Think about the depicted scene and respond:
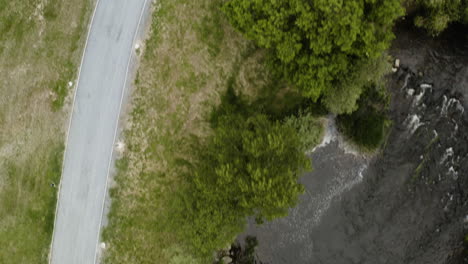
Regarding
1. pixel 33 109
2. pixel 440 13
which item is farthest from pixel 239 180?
pixel 440 13

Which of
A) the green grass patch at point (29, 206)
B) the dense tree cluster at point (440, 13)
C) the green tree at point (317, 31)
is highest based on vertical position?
the dense tree cluster at point (440, 13)

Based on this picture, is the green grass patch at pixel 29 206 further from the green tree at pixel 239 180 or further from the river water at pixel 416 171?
the river water at pixel 416 171

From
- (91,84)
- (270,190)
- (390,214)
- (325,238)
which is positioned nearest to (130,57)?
(91,84)

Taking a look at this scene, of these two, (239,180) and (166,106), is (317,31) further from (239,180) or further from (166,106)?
(166,106)

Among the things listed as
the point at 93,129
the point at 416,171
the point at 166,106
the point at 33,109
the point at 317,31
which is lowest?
the point at 93,129

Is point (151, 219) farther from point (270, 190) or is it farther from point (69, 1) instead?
point (69, 1)

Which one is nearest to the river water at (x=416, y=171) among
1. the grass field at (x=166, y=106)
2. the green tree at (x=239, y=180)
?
the green tree at (x=239, y=180)

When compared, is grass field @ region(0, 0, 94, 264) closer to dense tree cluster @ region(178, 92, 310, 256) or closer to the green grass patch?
the green grass patch
